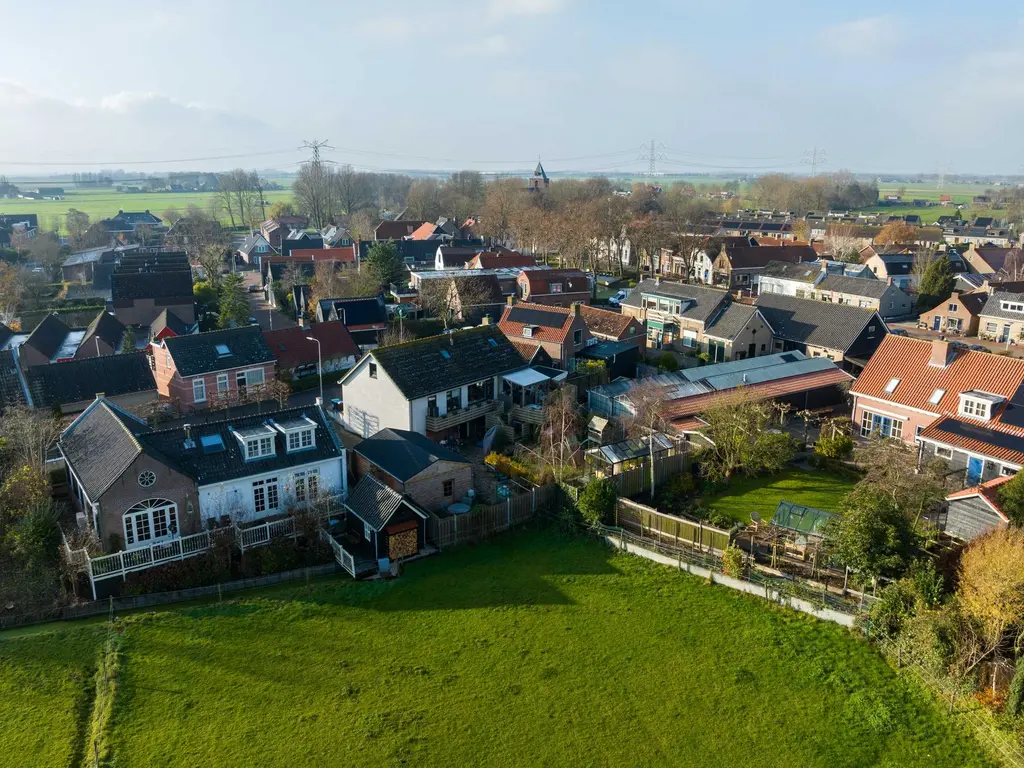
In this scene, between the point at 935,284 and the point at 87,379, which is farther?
the point at 935,284

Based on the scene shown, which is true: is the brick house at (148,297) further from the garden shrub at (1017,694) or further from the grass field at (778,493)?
the garden shrub at (1017,694)

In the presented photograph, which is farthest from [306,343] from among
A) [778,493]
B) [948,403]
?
[948,403]

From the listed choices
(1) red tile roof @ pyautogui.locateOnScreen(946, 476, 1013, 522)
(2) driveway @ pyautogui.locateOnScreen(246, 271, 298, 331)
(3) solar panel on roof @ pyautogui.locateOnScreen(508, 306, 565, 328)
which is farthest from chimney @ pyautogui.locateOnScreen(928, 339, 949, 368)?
(2) driveway @ pyautogui.locateOnScreen(246, 271, 298, 331)

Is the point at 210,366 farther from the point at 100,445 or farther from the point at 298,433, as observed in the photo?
the point at 298,433

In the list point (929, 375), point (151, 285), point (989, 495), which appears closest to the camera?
point (989, 495)

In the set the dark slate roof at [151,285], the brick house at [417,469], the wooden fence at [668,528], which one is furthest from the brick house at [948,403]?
the dark slate roof at [151,285]

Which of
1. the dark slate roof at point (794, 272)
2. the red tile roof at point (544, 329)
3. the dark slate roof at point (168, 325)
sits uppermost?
the dark slate roof at point (794, 272)
